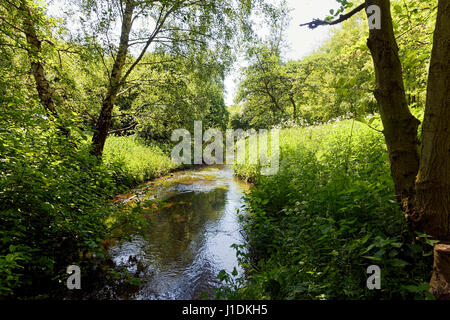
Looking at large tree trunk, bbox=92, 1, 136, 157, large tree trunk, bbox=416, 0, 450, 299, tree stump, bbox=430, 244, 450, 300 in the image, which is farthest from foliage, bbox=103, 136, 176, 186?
tree stump, bbox=430, 244, 450, 300

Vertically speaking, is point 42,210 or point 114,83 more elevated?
point 114,83

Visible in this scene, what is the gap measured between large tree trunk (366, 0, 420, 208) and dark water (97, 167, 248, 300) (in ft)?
10.3

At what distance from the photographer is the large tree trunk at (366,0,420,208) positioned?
220 cm

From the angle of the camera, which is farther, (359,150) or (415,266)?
(359,150)

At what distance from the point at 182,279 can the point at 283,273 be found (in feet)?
6.59

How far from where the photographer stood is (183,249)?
16.3 ft

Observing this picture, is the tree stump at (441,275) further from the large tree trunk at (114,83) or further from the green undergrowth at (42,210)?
the large tree trunk at (114,83)

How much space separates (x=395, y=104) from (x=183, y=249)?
4.53 m

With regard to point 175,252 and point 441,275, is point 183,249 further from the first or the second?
point 441,275

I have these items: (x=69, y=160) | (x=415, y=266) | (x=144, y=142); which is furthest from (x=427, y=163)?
(x=144, y=142)

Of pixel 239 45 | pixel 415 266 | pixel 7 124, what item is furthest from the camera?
pixel 239 45

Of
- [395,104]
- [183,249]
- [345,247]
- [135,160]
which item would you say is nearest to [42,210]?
[183,249]
